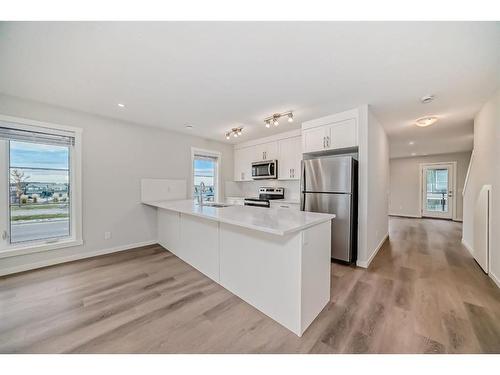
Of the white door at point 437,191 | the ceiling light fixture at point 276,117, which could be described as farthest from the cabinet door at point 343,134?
the white door at point 437,191

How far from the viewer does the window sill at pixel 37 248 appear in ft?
8.42

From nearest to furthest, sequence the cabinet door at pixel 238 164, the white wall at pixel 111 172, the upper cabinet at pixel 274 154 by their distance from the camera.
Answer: the white wall at pixel 111 172 → the upper cabinet at pixel 274 154 → the cabinet door at pixel 238 164

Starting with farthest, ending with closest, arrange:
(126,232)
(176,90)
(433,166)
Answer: (433,166) < (126,232) < (176,90)

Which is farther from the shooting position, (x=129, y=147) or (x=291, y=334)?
(x=129, y=147)

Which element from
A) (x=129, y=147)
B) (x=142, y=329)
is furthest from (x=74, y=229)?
(x=142, y=329)

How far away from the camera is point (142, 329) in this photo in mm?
1574

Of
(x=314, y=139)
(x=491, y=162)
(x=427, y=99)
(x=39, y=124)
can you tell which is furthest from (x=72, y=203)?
(x=491, y=162)

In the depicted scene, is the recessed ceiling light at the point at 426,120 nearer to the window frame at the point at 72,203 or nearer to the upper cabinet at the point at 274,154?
the upper cabinet at the point at 274,154

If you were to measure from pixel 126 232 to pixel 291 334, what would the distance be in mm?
3335

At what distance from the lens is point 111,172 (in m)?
3.38

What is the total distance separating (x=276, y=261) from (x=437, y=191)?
8553 millimetres

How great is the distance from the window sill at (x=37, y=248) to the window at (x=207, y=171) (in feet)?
7.67
